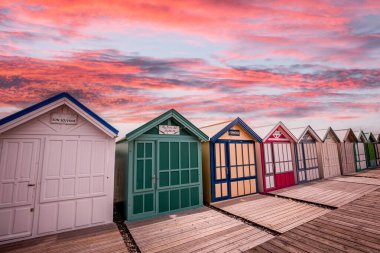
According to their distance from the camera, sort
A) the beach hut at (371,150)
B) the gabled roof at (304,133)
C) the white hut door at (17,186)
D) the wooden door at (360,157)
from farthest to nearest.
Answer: the beach hut at (371,150) < the wooden door at (360,157) < the gabled roof at (304,133) < the white hut door at (17,186)

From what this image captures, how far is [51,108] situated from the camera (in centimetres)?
605

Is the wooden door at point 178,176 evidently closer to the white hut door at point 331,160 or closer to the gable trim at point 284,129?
the gable trim at point 284,129

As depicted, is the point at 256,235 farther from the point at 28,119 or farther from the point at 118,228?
the point at 28,119

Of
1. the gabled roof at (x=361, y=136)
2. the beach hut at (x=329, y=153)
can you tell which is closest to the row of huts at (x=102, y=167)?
the beach hut at (x=329, y=153)

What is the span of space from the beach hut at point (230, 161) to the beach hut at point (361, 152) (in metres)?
15.5

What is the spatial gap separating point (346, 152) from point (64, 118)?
22.5 meters

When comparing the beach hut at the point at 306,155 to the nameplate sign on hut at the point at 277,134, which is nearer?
the nameplate sign on hut at the point at 277,134

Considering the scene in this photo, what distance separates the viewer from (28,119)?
18.7 feet

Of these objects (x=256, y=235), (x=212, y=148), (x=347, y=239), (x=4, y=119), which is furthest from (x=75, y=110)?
(x=347, y=239)

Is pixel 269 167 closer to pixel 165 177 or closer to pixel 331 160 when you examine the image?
pixel 165 177

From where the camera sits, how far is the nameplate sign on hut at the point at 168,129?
7.96 metres

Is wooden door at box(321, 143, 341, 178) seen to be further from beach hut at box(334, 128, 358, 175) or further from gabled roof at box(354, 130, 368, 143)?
gabled roof at box(354, 130, 368, 143)

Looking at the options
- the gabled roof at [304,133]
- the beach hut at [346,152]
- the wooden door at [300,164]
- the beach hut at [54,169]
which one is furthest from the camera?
the beach hut at [346,152]

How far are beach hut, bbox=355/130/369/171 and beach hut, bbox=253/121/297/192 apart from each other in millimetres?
11716
